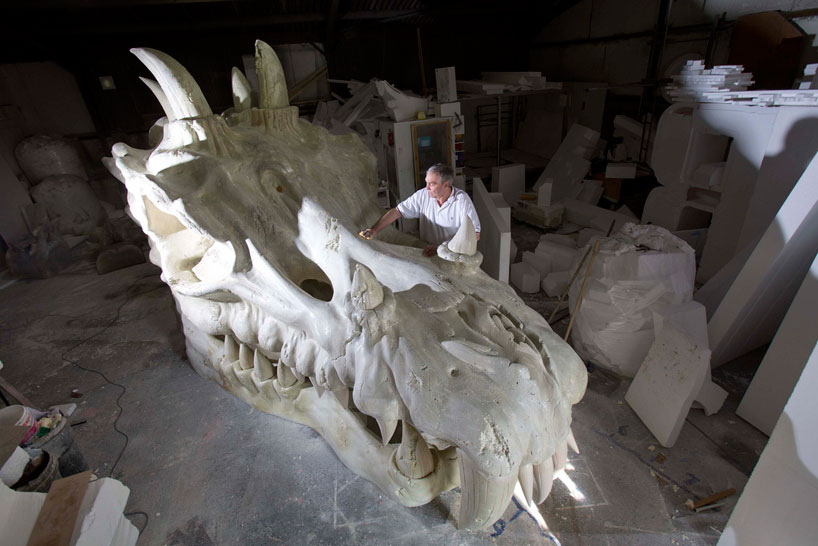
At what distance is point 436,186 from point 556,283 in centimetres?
243

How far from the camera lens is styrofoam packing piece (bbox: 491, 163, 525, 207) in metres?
8.39

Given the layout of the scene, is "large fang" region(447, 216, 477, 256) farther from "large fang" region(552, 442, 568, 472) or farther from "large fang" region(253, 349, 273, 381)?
"large fang" region(253, 349, 273, 381)

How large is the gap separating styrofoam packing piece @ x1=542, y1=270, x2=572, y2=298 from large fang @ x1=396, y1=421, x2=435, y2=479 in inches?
131

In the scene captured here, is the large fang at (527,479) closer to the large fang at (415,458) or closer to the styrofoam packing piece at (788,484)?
the large fang at (415,458)

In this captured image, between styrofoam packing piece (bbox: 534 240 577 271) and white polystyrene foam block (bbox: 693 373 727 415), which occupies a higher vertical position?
styrofoam packing piece (bbox: 534 240 577 271)

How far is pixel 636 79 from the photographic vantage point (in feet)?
29.2

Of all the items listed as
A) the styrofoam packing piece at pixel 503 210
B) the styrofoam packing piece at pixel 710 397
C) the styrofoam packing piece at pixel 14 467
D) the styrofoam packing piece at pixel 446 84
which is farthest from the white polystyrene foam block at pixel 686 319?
the styrofoam packing piece at pixel 446 84

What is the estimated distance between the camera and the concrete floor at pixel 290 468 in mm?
2639

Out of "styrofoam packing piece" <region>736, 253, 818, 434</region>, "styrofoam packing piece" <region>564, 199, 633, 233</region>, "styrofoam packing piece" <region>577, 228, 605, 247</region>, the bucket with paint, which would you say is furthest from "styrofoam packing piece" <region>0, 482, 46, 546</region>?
"styrofoam packing piece" <region>564, 199, 633, 233</region>

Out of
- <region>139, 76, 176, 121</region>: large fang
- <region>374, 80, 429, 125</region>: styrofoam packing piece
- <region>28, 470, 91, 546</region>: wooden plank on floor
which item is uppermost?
<region>139, 76, 176, 121</region>: large fang

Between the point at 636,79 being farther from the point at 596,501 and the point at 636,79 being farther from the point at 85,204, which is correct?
the point at 85,204

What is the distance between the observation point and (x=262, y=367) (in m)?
3.04

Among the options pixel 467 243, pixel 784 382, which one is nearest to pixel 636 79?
pixel 784 382

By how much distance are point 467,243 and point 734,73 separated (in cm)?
510
